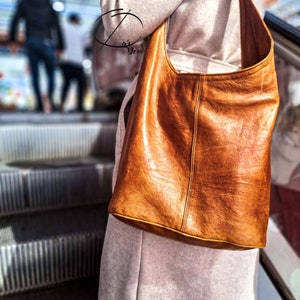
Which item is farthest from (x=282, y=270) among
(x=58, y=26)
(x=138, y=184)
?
(x=58, y=26)

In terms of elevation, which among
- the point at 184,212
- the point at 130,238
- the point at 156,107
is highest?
the point at 156,107

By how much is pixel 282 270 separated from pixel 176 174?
2.68ft

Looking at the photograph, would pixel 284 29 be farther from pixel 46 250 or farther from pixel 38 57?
pixel 38 57

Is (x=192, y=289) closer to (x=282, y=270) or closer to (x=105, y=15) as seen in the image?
(x=282, y=270)

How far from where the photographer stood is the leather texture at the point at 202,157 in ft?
2.20

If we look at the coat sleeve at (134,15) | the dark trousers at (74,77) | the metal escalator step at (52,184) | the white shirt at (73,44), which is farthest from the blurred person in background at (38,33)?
the coat sleeve at (134,15)

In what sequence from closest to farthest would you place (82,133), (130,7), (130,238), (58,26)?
1. (130,7)
2. (130,238)
3. (82,133)
4. (58,26)

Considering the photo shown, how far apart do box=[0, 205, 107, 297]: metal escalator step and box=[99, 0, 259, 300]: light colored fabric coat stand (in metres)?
0.36

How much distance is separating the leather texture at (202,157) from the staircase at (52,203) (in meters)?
0.68

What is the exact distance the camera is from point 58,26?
3084 mm

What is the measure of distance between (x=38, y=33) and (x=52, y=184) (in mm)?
2141

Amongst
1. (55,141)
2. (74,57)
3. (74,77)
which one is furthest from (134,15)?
(74,77)

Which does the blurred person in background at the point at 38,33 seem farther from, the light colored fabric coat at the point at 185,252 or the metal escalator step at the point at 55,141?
the light colored fabric coat at the point at 185,252

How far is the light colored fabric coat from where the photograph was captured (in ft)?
2.46
